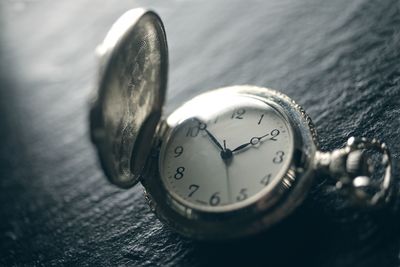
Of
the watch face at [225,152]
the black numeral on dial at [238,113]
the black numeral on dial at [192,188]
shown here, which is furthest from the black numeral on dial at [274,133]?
the black numeral on dial at [192,188]

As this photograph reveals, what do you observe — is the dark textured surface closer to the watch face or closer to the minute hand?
the watch face

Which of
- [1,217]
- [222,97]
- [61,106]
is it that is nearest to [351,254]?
[222,97]

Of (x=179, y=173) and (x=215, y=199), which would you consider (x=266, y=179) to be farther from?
(x=179, y=173)

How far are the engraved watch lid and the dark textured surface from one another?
27 cm

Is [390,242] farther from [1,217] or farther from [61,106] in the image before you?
[61,106]

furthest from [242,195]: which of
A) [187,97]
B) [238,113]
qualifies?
[187,97]

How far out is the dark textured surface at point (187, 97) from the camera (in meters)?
1.19

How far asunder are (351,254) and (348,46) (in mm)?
848

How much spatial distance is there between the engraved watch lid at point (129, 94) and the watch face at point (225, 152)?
7 centimetres

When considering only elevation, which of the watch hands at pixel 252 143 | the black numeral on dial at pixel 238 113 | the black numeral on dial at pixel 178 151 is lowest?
the black numeral on dial at pixel 178 151

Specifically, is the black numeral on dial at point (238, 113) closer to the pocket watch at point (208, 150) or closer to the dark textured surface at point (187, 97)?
the pocket watch at point (208, 150)

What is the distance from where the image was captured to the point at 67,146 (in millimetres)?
2018

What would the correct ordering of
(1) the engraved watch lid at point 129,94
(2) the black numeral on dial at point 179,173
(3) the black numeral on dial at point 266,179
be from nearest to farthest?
1. (1) the engraved watch lid at point 129,94
2. (3) the black numeral on dial at point 266,179
3. (2) the black numeral on dial at point 179,173

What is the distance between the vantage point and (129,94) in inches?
49.6
